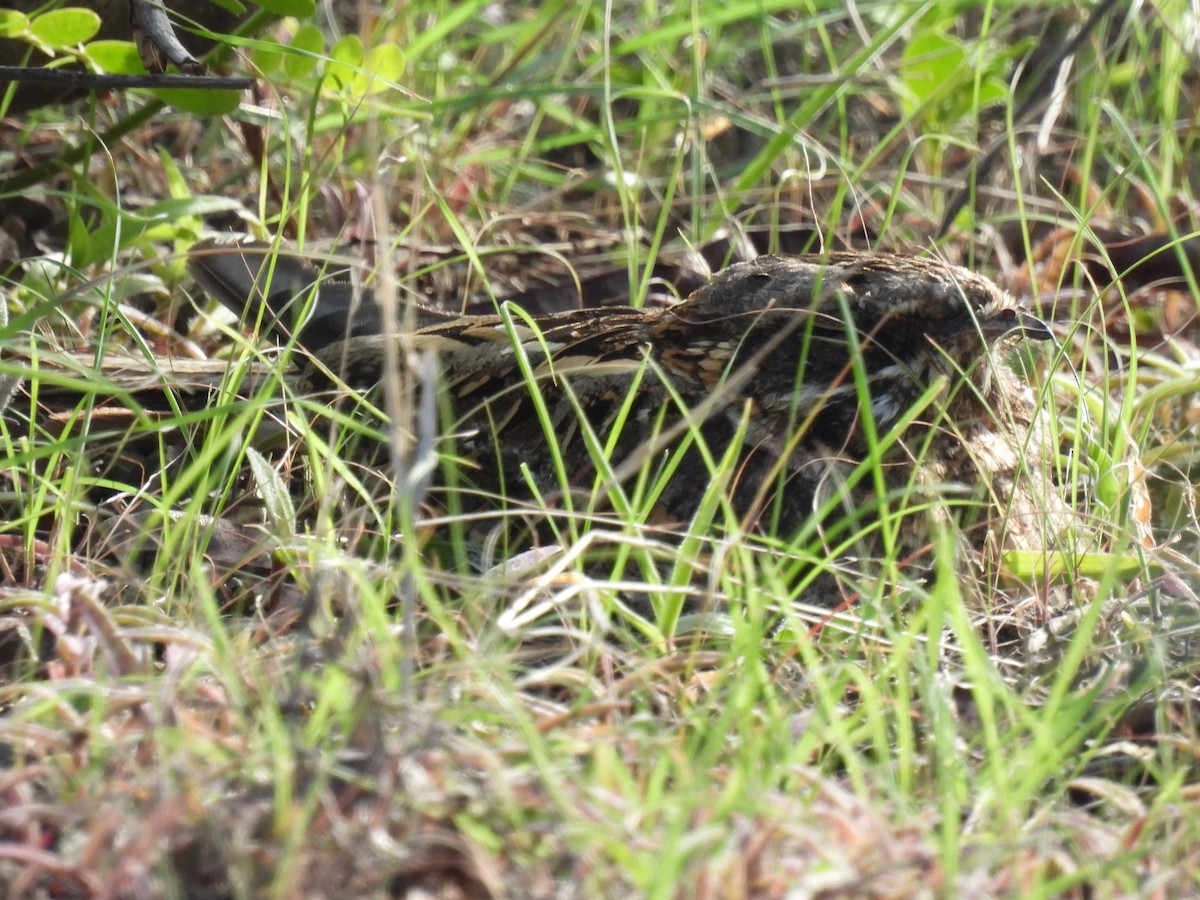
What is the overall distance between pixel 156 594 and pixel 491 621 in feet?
1.85

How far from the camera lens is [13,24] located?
8.04 feet

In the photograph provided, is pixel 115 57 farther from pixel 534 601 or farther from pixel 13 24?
pixel 534 601

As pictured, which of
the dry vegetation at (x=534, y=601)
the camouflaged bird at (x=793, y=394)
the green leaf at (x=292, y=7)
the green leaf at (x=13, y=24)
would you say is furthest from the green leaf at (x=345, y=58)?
the green leaf at (x=13, y=24)

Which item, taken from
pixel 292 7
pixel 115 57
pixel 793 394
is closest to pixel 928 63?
pixel 793 394

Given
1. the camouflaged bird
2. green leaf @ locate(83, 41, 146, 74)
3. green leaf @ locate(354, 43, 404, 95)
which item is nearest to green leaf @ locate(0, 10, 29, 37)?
green leaf @ locate(83, 41, 146, 74)

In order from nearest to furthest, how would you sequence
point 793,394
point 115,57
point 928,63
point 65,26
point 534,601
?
point 534,601 → point 793,394 → point 65,26 → point 115,57 → point 928,63

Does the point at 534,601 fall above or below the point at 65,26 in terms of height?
below

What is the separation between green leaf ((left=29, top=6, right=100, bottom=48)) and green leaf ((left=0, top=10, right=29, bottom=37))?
0.07 feet

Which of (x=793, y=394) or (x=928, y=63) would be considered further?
(x=928, y=63)

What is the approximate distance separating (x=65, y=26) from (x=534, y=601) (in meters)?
1.37

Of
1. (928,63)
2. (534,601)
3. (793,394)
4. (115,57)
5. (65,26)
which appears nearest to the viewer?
(534,601)

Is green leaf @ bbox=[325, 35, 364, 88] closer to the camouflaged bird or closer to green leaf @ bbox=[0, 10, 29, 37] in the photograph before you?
the camouflaged bird

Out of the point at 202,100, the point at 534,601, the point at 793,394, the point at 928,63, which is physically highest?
the point at 928,63

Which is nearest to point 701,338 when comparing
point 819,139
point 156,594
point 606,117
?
point 606,117
